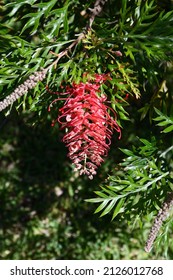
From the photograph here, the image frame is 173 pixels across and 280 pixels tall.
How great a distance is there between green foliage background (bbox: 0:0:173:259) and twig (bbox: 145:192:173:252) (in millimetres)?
107

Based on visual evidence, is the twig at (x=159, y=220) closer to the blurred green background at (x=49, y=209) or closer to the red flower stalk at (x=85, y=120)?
the red flower stalk at (x=85, y=120)


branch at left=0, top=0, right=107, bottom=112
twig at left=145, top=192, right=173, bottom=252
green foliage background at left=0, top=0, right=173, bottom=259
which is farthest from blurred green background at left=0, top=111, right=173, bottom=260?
twig at left=145, top=192, right=173, bottom=252

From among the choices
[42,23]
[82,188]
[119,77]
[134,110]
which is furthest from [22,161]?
[119,77]

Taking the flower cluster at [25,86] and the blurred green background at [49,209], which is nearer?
the flower cluster at [25,86]

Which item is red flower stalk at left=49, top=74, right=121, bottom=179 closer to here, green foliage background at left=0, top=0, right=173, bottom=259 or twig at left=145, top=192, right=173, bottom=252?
green foliage background at left=0, top=0, right=173, bottom=259

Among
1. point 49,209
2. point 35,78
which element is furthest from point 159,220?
point 49,209

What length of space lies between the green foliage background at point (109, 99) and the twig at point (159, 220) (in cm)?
11

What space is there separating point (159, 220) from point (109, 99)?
1.74 feet

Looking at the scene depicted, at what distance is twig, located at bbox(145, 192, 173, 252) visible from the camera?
1.85 m

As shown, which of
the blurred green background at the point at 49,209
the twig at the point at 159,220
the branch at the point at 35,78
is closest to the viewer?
the branch at the point at 35,78

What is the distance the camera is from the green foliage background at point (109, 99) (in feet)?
6.40

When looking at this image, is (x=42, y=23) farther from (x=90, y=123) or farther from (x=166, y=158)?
(x=166, y=158)

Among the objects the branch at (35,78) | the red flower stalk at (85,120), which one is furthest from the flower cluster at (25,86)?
the red flower stalk at (85,120)

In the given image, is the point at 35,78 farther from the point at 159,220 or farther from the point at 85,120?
the point at 159,220
